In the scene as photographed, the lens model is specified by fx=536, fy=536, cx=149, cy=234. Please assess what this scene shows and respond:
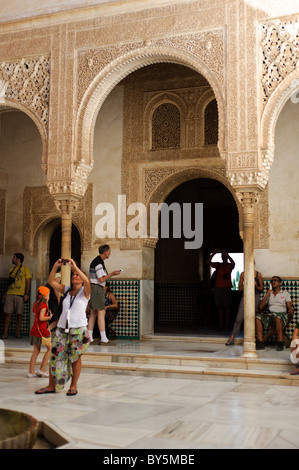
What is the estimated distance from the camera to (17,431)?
2.82 metres

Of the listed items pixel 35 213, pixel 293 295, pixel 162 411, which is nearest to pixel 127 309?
pixel 35 213

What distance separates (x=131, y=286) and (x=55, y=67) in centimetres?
316

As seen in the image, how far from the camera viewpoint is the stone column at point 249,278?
18.3ft

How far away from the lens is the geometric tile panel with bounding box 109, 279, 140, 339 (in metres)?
7.64

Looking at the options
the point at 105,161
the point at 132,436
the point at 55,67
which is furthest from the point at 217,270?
the point at 132,436

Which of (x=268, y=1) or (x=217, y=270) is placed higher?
(x=268, y=1)

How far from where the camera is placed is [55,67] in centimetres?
675

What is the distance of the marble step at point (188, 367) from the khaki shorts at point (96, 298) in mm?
703

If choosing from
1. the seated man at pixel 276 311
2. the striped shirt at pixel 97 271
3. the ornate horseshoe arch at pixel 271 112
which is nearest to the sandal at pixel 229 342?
the seated man at pixel 276 311

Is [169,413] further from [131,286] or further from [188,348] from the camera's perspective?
[131,286]

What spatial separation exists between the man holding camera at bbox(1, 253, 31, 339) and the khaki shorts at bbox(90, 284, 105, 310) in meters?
1.79

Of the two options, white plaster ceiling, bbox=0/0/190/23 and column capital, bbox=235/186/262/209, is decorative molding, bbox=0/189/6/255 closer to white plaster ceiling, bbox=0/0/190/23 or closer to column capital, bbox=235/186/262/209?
white plaster ceiling, bbox=0/0/190/23

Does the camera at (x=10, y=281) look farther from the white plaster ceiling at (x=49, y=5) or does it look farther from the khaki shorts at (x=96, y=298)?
the white plaster ceiling at (x=49, y=5)

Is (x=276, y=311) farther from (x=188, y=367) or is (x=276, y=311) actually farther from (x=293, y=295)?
(x=188, y=367)
